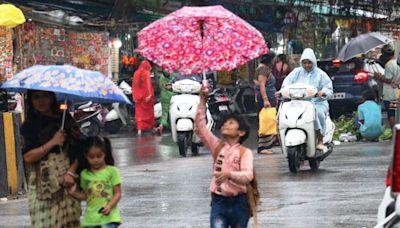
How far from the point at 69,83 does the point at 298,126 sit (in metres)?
7.12

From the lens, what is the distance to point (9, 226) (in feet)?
33.1

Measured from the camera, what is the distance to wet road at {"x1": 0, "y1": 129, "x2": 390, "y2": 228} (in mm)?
10031

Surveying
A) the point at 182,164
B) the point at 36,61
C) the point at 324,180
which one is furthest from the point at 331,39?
the point at 324,180

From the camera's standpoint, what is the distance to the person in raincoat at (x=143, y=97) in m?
22.2

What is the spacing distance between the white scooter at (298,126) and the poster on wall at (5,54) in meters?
5.78

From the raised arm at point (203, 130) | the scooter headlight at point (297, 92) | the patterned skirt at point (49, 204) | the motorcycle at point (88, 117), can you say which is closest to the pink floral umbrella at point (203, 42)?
the raised arm at point (203, 130)

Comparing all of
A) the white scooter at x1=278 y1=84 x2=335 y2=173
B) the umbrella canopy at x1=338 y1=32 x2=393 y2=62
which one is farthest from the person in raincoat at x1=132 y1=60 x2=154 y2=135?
the white scooter at x1=278 y1=84 x2=335 y2=173

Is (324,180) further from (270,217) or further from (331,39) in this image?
(331,39)

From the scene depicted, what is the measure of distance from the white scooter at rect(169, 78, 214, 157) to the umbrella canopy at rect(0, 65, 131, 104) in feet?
32.2

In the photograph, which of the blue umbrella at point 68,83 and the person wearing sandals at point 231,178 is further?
the person wearing sandals at point 231,178

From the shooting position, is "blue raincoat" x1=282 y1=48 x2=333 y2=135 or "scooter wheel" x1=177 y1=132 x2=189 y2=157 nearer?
"blue raincoat" x1=282 y1=48 x2=333 y2=135

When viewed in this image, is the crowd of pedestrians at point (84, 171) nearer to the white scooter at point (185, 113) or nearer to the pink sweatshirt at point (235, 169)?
the pink sweatshirt at point (235, 169)

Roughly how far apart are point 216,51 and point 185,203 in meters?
3.62

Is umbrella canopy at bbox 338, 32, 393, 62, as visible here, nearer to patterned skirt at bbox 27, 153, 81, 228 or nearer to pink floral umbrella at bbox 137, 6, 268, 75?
pink floral umbrella at bbox 137, 6, 268, 75
